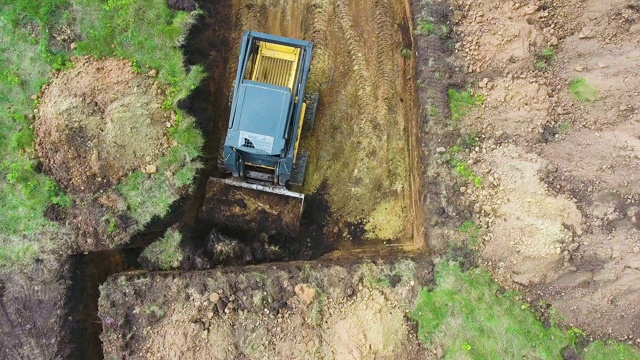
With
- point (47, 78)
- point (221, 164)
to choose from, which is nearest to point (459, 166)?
point (221, 164)

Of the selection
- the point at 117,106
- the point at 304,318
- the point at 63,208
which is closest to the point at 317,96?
the point at 117,106

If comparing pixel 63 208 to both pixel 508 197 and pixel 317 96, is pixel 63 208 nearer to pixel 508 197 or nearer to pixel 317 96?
pixel 317 96

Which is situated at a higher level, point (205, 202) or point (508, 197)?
point (508, 197)

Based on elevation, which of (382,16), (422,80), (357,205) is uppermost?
(382,16)

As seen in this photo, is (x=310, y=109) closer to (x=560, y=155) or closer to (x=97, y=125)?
(x=97, y=125)

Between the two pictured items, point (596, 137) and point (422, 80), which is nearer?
point (596, 137)

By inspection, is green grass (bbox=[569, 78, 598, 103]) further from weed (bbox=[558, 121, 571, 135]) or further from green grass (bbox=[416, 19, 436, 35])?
green grass (bbox=[416, 19, 436, 35])

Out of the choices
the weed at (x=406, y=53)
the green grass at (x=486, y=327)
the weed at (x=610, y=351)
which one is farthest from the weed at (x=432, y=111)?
the weed at (x=610, y=351)
